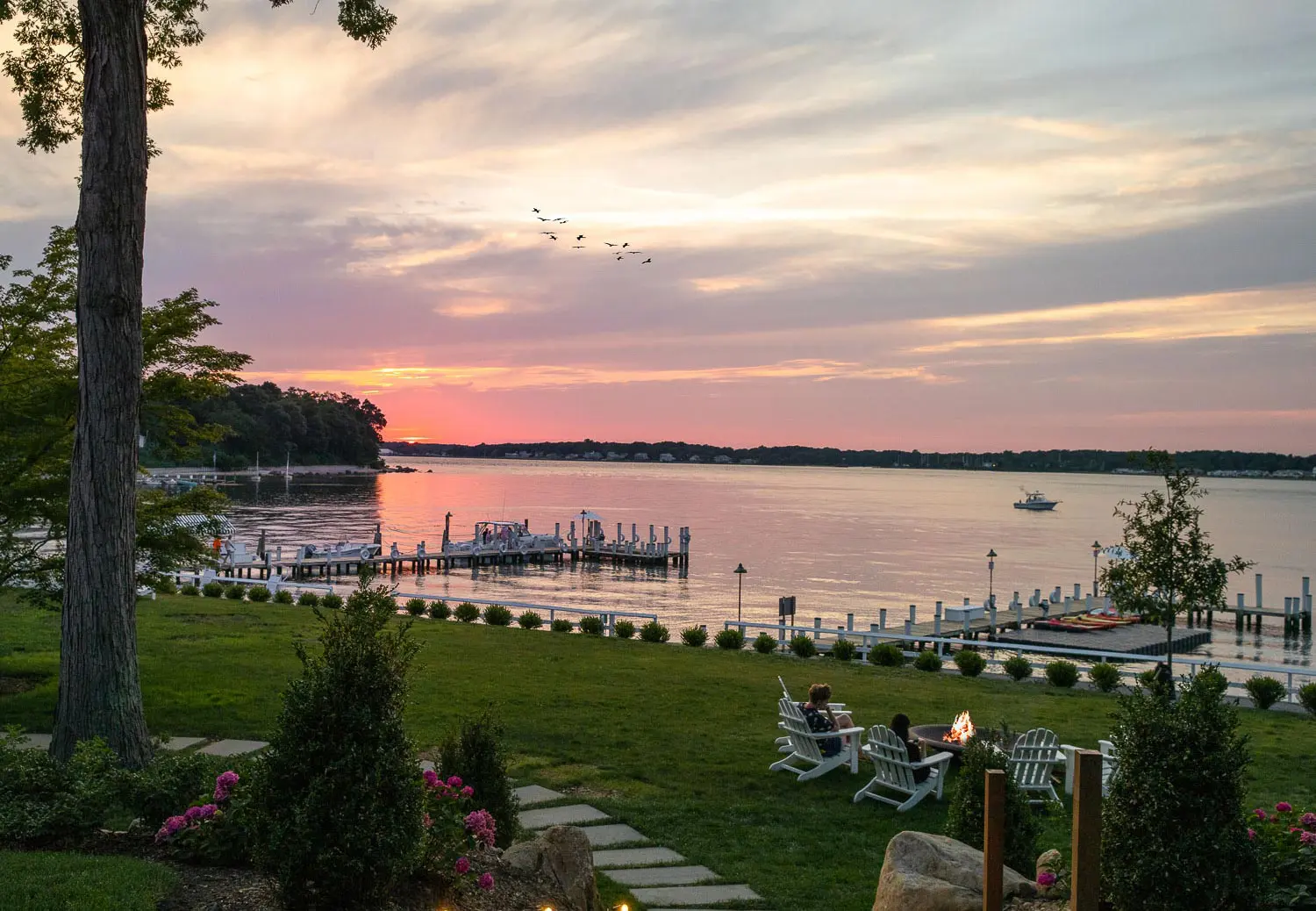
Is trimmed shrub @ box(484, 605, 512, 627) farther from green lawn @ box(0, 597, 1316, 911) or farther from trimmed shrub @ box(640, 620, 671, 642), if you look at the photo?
trimmed shrub @ box(640, 620, 671, 642)

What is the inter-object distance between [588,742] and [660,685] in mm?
4021

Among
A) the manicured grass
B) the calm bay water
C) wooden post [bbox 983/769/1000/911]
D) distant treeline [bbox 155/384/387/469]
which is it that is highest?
distant treeline [bbox 155/384/387/469]

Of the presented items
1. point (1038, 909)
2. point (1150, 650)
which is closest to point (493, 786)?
point (1038, 909)

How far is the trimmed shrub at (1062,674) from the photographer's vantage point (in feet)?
54.3

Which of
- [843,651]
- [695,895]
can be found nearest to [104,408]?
[695,895]

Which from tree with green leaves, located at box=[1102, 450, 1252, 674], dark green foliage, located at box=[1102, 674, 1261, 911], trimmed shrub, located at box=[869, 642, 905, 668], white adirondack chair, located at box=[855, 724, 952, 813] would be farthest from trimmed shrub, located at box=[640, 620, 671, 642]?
dark green foliage, located at box=[1102, 674, 1261, 911]

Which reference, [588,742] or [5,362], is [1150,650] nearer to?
[588,742]

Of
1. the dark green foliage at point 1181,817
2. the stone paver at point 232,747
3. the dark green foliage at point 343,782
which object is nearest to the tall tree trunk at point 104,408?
the stone paver at point 232,747

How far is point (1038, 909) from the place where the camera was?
15.6ft

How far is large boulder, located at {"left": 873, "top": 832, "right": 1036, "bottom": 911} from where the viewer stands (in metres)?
4.98

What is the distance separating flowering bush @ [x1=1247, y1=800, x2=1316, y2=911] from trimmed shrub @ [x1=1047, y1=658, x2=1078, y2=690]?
11.7 meters

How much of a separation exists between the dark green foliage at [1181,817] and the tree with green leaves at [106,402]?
22.8 feet

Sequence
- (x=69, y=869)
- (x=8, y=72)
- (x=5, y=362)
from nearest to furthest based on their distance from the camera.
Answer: (x=69, y=869) < (x=8, y=72) < (x=5, y=362)

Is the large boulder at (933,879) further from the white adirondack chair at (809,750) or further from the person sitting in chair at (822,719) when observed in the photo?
the person sitting in chair at (822,719)
